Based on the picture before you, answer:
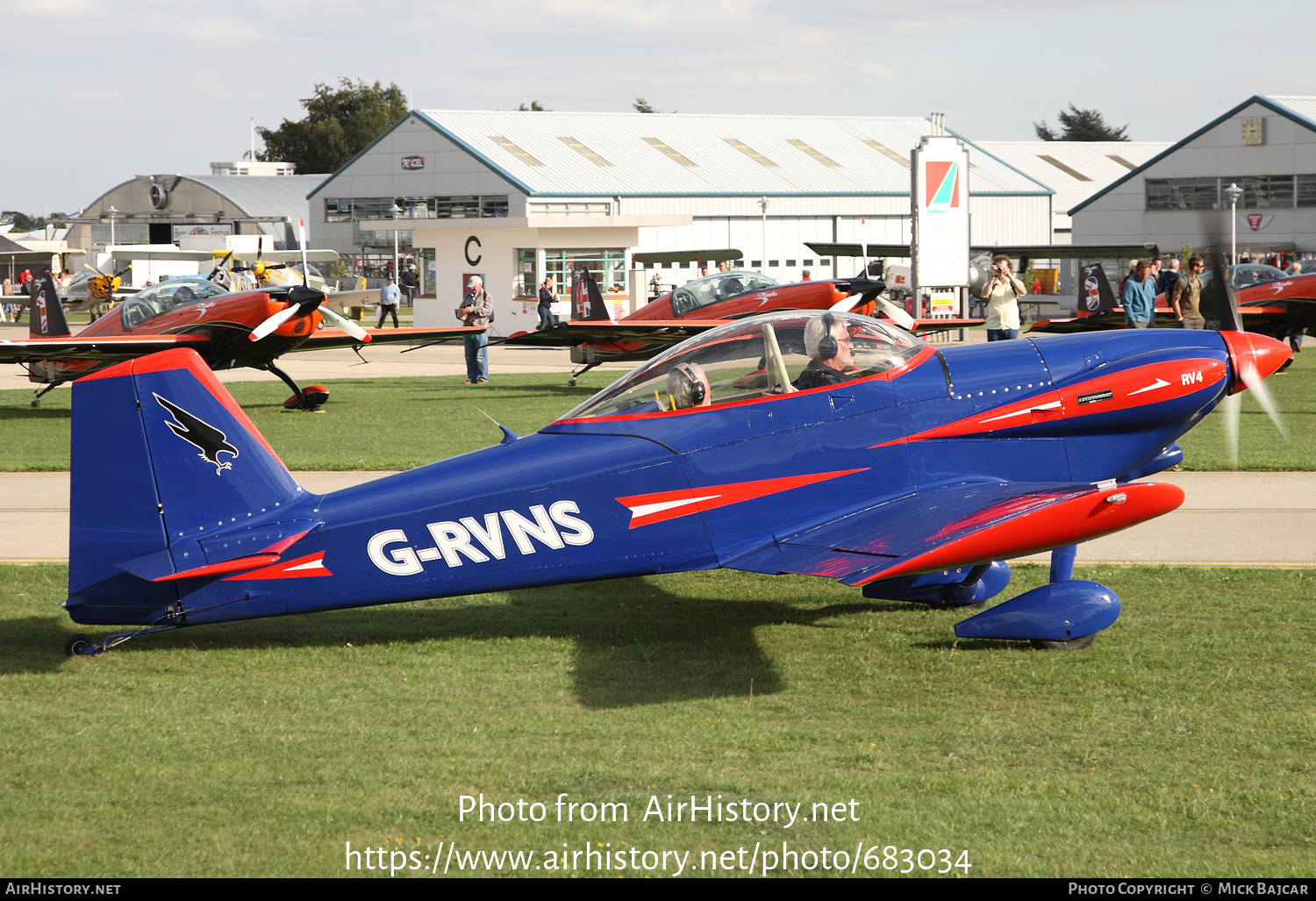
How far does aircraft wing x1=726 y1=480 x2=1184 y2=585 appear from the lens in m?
5.42

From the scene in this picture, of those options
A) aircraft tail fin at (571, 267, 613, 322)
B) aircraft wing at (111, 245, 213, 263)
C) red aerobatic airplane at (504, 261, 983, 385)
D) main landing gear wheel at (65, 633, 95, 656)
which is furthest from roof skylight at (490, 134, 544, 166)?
main landing gear wheel at (65, 633, 95, 656)

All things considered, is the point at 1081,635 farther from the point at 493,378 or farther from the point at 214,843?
the point at 493,378

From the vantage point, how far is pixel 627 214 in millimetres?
49344

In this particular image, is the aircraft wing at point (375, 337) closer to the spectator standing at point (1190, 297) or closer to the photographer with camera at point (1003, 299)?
the photographer with camera at point (1003, 299)

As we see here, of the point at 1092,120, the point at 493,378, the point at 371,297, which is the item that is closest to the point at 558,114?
the point at 371,297

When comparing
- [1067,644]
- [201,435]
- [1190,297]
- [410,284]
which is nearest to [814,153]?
[410,284]

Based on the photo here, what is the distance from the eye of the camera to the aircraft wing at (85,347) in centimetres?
1817

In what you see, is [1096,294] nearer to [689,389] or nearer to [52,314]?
[52,314]

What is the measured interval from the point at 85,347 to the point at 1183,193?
45.1 meters

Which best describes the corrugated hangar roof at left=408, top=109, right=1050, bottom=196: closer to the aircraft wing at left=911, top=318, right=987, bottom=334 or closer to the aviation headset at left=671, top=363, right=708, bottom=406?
the aircraft wing at left=911, top=318, right=987, bottom=334

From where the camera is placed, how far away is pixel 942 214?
75.3 feet

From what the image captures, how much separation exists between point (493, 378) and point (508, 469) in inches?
735

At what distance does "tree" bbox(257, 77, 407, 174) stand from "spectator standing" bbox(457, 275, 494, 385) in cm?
8294

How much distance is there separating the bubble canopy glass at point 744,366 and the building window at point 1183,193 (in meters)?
47.4
